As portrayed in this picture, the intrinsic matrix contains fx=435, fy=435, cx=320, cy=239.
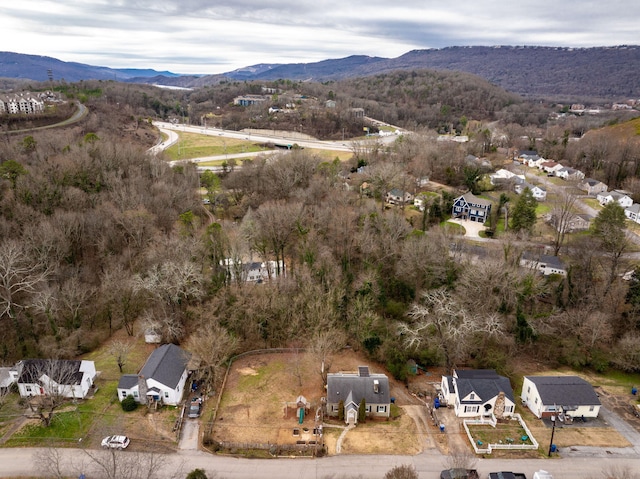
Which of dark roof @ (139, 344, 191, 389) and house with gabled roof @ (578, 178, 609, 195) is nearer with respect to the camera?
dark roof @ (139, 344, 191, 389)

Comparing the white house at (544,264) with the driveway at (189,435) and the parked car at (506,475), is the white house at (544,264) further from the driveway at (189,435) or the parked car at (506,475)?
the driveway at (189,435)

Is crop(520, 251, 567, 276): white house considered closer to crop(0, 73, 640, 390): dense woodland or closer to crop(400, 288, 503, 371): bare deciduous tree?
crop(0, 73, 640, 390): dense woodland

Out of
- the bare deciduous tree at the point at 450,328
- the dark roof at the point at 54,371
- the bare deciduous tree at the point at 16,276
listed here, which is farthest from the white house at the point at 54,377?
the bare deciduous tree at the point at 450,328

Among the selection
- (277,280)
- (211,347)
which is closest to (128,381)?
(211,347)

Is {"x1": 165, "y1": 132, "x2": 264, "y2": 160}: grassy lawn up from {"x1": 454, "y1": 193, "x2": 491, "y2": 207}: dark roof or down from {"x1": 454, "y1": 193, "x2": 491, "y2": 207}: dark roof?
up

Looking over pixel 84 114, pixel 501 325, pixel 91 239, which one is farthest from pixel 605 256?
pixel 84 114

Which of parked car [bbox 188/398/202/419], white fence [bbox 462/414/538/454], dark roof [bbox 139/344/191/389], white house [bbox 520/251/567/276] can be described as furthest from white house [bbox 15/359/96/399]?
white house [bbox 520/251/567/276]
